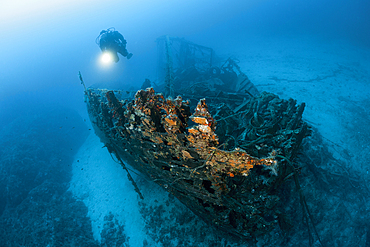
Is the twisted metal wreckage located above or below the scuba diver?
below

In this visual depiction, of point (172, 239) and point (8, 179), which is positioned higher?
point (172, 239)

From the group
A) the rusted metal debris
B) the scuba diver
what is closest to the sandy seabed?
the rusted metal debris

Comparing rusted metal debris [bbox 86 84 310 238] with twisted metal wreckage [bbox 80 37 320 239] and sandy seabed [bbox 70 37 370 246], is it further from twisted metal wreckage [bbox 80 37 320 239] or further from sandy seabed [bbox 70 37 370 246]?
sandy seabed [bbox 70 37 370 246]

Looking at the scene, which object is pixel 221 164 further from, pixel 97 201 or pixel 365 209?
pixel 97 201

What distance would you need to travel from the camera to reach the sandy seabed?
21.7ft

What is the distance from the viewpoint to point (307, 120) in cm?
877

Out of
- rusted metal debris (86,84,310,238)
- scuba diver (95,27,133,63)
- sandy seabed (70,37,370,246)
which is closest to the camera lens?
rusted metal debris (86,84,310,238)

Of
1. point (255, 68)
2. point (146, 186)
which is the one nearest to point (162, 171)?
point (146, 186)

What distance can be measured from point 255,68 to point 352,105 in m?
10.5

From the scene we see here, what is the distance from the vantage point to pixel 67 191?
939 centimetres

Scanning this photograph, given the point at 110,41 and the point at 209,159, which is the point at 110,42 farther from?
the point at 209,159

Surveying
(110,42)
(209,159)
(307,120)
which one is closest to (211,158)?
(209,159)

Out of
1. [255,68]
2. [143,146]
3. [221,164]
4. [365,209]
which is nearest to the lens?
[221,164]

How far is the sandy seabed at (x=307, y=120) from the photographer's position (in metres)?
6.63
